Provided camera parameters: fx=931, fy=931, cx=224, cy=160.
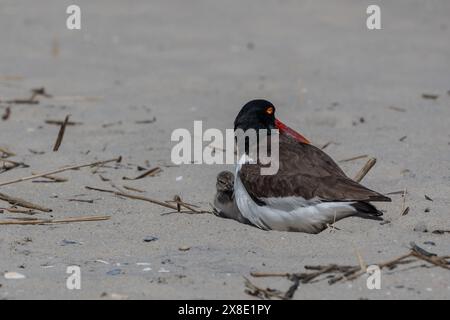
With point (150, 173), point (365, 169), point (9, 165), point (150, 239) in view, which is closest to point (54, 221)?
point (150, 239)

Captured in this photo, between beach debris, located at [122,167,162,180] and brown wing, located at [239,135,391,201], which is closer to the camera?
brown wing, located at [239,135,391,201]

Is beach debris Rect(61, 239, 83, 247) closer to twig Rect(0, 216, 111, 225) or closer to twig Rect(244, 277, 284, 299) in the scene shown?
twig Rect(0, 216, 111, 225)

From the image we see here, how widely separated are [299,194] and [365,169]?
3.24ft

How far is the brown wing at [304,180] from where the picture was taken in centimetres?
536

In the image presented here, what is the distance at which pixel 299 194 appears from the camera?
5.45m

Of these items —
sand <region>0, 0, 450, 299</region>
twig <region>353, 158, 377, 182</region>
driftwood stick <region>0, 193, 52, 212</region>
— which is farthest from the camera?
twig <region>353, 158, 377, 182</region>

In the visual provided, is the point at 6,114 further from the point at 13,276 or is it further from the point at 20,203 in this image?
the point at 13,276

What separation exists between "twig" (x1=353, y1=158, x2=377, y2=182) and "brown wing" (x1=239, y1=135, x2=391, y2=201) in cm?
55

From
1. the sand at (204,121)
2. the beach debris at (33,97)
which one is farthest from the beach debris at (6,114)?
the beach debris at (33,97)

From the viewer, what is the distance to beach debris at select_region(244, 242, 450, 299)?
14.6 feet

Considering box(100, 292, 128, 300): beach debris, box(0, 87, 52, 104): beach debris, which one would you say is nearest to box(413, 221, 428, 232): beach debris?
box(100, 292, 128, 300): beach debris

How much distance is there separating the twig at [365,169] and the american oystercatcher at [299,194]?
1.82 feet

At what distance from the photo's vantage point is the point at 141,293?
447 centimetres

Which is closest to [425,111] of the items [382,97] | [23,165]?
[382,97]
